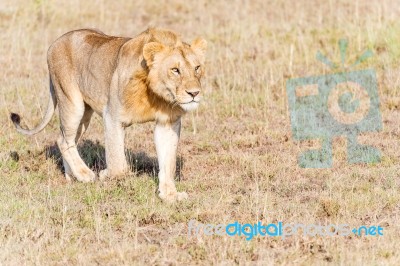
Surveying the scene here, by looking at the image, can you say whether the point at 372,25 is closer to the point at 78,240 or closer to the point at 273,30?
the point at 273,30

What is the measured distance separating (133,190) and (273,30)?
20.7 ft

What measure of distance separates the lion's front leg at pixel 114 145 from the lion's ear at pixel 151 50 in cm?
64

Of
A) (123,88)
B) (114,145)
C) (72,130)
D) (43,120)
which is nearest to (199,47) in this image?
(123,88)

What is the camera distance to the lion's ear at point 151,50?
5.64 metres

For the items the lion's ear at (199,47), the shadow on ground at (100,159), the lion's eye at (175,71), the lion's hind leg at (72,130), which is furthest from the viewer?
the shadow on ground at (100,159)

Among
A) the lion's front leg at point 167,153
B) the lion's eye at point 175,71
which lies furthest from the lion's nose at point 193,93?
the lion's front leg at point 167,153

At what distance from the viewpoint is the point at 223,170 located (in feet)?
22.9

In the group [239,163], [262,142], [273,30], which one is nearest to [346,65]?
[273,30]

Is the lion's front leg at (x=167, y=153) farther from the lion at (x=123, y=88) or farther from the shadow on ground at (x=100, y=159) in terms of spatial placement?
the shadow on ground at (x=100, y=159)

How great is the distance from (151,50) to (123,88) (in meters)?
0.44

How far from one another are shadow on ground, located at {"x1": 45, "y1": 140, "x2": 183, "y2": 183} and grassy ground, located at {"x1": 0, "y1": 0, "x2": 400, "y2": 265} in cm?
2

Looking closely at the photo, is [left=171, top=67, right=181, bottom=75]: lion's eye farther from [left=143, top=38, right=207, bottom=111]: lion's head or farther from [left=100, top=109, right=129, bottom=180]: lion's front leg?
[left=100, top=109, right=129, bottom=180]: lion's front leg

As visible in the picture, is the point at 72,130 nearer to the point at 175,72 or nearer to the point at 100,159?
the point at 100,159

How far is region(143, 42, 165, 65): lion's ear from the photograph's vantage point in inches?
222
